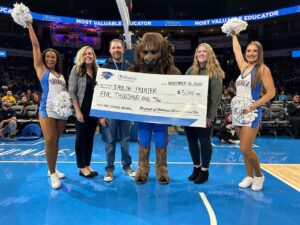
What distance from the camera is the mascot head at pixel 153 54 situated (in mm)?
2945

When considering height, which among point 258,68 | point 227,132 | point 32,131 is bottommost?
A: point 32,131

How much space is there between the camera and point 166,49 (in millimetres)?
3037

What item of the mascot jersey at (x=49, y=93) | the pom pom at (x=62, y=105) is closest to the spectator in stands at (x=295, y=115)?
the pom pom at (x=62, y=105)

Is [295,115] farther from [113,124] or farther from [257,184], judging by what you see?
[113,124]

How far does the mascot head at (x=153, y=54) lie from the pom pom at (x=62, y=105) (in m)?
0.85

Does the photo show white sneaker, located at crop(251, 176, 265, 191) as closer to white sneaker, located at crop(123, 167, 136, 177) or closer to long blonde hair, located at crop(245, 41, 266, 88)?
long blonde hair, located at crop(245, 41, 266, 88)

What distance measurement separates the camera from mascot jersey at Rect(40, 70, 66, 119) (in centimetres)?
290

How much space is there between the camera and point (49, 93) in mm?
2941

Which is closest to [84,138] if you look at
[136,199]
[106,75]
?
[106,75]

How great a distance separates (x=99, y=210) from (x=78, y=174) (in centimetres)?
123

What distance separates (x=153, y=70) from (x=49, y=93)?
3.77 ft

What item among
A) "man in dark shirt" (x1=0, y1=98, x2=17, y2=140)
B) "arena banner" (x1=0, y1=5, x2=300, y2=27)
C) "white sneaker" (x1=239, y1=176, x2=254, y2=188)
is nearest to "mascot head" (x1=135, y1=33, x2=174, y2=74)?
"white sneaker" (x1=239, y1=176, x2=254, y2=188)

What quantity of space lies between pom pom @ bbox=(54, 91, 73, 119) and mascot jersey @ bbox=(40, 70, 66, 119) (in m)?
0.04

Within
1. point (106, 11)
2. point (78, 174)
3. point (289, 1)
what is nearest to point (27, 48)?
point (106, 11)
